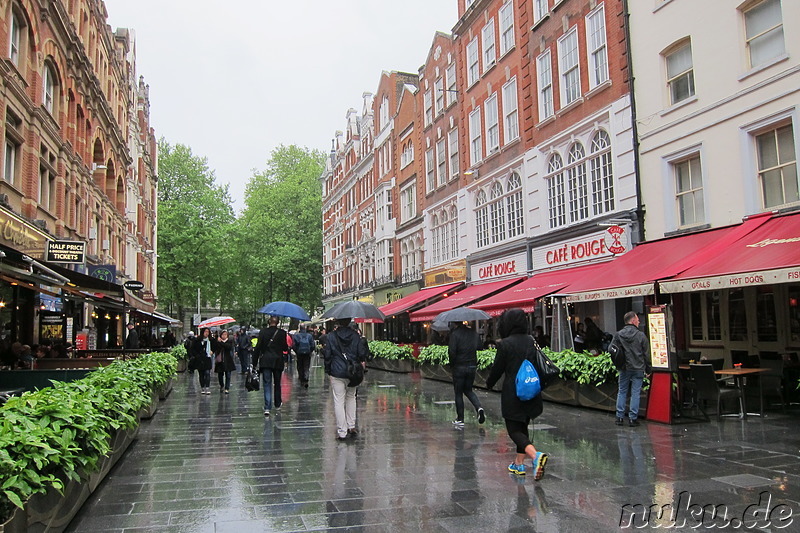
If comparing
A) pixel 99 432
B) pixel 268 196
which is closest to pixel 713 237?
pixel 99 432

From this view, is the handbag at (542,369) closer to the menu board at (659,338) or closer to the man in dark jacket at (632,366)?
the man in dark jacket at (632,366)

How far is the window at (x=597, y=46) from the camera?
17.4 meters

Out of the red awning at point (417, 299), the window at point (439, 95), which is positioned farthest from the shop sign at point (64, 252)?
the window at point (439, 95)

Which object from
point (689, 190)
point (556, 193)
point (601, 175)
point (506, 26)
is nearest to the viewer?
point (689, 190)

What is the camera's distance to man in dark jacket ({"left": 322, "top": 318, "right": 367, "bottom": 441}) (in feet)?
29.9

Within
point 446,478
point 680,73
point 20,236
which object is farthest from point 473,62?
point 446,478

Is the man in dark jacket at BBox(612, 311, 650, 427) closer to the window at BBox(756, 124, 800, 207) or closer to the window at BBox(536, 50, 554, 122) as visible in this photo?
the window at BBox(756, 124, 800, 207)

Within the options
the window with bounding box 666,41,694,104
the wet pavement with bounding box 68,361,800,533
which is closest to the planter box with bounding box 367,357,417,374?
the wet pavement with bounding box 68,361,800,533

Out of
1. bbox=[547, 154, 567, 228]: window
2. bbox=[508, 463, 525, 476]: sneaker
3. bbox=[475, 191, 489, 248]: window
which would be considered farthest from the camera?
bbox=[475, 191, 489, 248]: window

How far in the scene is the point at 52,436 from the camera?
447 cm

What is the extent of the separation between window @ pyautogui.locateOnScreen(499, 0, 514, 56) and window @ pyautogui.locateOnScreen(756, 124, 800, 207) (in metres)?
11.6

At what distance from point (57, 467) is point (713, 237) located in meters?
12.8

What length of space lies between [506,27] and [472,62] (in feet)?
10.9

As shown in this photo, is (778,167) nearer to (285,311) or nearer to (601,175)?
(601,175)
